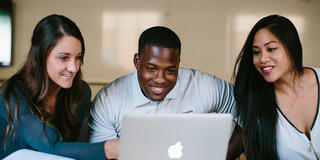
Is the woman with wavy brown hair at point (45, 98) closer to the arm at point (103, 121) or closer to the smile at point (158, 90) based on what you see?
the arm at point (103, 121)

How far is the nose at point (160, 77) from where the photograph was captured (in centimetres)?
146

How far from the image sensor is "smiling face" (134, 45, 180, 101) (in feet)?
4.75

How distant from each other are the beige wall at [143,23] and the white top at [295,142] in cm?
223

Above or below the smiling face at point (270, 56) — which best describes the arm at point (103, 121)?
below

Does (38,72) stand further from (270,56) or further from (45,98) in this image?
(270,56)

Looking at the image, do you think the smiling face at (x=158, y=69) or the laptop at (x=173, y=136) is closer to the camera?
the laptop at (x=173, y=136)

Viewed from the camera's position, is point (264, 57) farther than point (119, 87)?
No

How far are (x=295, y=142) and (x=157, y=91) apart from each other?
2.34 feet

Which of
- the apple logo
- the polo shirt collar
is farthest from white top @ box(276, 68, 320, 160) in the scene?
the apple logo

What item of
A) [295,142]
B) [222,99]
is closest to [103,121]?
[222,99]

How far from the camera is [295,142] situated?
1.37 m

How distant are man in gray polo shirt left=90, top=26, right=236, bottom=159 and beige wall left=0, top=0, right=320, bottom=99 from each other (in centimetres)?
194

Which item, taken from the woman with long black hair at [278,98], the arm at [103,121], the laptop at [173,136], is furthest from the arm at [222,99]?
the laptop at [173,136]

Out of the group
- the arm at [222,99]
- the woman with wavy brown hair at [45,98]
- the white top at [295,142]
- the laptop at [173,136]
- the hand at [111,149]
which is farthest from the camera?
the arm at [222,99]
